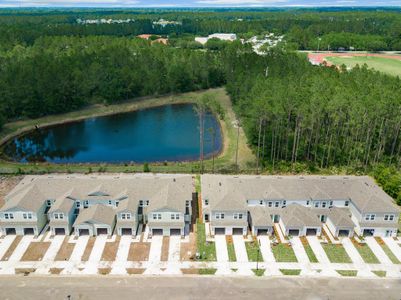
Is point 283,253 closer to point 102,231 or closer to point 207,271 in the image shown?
point 207,271

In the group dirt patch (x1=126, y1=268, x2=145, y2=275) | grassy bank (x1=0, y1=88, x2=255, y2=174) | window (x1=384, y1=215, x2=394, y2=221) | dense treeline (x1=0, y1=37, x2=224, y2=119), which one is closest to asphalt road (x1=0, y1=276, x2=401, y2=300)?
dirt patch (x1=126, y1=268, x2=145, y2=275)

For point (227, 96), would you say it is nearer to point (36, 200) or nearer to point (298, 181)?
point (298, 181)

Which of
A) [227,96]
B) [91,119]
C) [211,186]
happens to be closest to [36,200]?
[211,186]

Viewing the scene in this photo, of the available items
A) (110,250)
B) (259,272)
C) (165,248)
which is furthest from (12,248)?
(259,272)

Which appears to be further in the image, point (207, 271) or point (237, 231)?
point (237, 231)

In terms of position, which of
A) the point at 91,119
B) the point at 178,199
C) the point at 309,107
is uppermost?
the point at 309,107

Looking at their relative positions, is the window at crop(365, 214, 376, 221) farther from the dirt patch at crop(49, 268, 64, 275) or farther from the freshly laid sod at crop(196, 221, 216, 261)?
the dirt patch at crop(49, 268, 64, 275)
